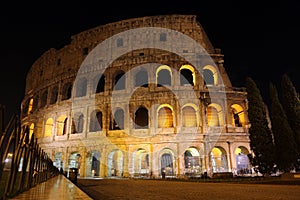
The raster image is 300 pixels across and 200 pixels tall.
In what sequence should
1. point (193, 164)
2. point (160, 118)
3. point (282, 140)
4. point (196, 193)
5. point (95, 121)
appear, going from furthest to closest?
1. point (95, 121)
2. point (160, 118)
3. point (193, 164)
4. point (282, 140)
5. point (196, 193)

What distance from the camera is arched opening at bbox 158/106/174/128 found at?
71.5 ft

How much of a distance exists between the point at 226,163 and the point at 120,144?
935cm

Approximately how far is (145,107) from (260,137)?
979 cm

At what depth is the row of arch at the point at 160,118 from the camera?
21.3 meters

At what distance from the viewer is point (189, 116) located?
21.8 meters

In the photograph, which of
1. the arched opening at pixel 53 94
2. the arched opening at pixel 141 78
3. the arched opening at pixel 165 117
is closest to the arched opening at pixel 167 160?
the arched opening at pixel 165 117

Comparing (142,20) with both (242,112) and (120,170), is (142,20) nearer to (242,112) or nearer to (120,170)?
(242,112)

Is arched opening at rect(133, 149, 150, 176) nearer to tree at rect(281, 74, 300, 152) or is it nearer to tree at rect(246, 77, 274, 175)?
tree at rect(246, 77, 274, 175)

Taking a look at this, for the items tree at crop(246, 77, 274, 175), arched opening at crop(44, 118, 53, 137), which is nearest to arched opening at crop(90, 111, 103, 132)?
arched opening at crop(44, 118, 53, 137)

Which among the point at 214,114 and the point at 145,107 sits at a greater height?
the point at 145,107

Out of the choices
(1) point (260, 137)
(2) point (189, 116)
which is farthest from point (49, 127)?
(1) point (260, 137)

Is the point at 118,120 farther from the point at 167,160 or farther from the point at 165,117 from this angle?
the point at 167,160

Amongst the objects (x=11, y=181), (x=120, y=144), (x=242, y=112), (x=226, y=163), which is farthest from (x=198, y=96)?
(x=11, y=181)

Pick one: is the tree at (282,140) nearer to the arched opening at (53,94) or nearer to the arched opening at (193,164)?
the arched opening at (193,164)
